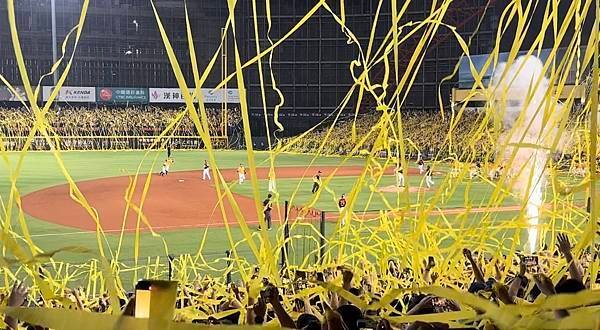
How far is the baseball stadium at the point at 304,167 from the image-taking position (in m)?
0.51

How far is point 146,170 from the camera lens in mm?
8445

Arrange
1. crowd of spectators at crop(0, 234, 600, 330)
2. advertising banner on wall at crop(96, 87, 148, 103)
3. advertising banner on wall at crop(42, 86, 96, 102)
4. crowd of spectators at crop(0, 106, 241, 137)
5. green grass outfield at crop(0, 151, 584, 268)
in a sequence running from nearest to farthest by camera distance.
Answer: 1. crowd of spectators at crop(0, 234, 600, 330)
2. green grass outfield at crop(0, 151, 584, 268)
3. crowd of spectators at crop(0, 106, 241, 137)
4. advertising banner on wall at crop(42, 86, 96, 102)
5. advertising banner on wall at crop(96, 87, 148, 103)

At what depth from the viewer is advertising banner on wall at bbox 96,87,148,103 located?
55.9ft

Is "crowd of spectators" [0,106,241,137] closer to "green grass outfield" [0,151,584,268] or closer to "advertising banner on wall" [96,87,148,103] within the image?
"advertising banner on wall" [96,87,148,103]

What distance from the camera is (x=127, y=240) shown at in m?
5.52

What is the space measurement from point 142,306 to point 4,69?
649 inches

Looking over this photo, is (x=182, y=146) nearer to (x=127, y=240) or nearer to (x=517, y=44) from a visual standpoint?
(x=127, y=240)

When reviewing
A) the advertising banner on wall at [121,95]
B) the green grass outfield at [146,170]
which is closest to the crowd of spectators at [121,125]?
the advertising banner on wall at [121,95]

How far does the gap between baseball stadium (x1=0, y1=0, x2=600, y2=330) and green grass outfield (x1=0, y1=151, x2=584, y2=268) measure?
1.9 inches

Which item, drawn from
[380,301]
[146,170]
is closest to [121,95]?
[146,170]

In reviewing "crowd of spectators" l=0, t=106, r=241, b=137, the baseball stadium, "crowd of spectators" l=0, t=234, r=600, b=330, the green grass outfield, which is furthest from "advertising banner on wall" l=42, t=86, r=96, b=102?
"crowd of spectators" l=0, t=234, r=600, b=330

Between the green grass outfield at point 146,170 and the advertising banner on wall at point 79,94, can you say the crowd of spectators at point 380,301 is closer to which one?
the green grass outfield at point 146,170

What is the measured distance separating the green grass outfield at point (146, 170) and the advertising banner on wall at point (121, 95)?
5.41 feet

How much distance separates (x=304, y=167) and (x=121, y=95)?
7077mm
